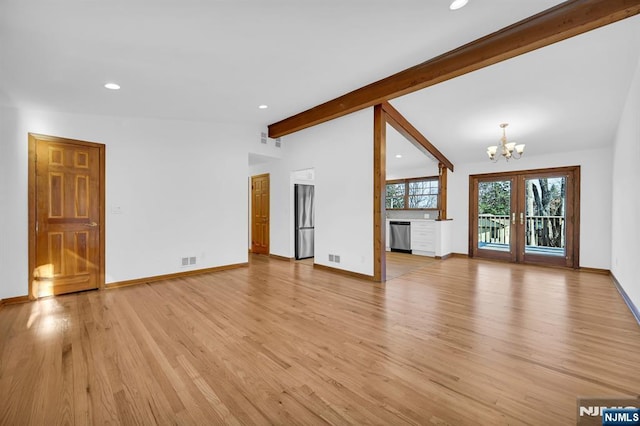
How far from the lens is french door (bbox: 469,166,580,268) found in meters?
5.79

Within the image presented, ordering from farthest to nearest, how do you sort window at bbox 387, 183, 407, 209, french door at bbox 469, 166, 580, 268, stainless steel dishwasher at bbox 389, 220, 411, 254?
window at bbox 387, 183, 407, 209 < stainless steel dishwasher at bbox 389, 220, 411, 254 < french door at bbox 469, 166, 580, 268

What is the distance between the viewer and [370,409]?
1.63 metres

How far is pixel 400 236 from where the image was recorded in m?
7.95

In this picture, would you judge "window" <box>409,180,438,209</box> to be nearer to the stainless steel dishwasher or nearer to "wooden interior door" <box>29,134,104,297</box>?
the stainless steel dishwasher

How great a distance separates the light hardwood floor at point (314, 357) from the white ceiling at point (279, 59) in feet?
8.91

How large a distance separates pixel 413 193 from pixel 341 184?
14.3 feet

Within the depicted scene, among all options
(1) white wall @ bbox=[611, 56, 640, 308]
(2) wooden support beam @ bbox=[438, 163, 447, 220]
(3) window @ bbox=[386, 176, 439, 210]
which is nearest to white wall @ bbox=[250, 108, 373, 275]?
(1) white wall @ bbox=[611, 56, 640, 308]

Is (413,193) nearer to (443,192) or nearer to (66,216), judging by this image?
(443,192)

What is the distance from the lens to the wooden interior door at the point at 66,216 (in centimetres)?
373

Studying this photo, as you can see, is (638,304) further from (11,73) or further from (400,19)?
(11,73)

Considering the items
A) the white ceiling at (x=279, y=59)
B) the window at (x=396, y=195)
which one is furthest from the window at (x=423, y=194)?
the white ceiling at (x=279, y=59)

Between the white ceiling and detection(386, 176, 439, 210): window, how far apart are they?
3.46 meters

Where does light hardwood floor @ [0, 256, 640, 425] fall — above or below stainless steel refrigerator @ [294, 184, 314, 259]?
below

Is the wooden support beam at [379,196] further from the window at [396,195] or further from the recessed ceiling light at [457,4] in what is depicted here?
the window at [396,195]
